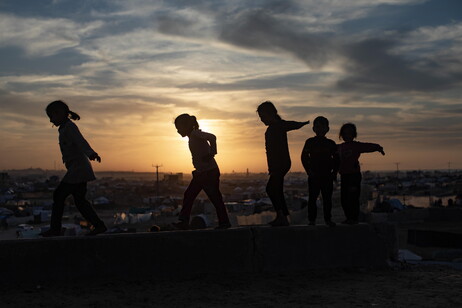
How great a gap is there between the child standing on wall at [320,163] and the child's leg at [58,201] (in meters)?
2.95

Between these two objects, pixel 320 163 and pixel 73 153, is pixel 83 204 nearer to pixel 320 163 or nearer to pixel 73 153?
pixel 73 153

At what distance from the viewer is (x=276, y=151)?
6445mm

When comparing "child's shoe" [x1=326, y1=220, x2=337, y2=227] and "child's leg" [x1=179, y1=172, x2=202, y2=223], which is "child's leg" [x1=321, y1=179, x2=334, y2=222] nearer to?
"child's shoe" [x1=326, y1=220, x2=337, y2=227]

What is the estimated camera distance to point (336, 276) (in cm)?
611

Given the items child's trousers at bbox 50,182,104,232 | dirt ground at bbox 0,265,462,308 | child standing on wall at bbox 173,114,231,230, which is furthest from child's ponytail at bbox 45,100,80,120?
dirt ground at bbox 0,265,462,308

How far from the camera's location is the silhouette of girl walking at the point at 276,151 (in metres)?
6.43

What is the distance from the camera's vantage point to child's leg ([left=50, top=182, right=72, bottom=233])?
5.82 m

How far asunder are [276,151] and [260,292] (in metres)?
1.87

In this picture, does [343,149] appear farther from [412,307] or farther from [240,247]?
[412,307]

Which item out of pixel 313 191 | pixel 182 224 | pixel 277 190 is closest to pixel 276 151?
pixel 277 190

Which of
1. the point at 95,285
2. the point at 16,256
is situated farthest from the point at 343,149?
the point at 16,256

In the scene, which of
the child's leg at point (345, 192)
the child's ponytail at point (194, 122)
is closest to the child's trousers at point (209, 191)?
the child's ponytail at point (194, 122)

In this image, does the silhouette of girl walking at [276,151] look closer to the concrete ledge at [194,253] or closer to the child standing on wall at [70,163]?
the concrete ledge at [194,253]

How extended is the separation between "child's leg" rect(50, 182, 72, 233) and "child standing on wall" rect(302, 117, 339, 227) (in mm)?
2947
